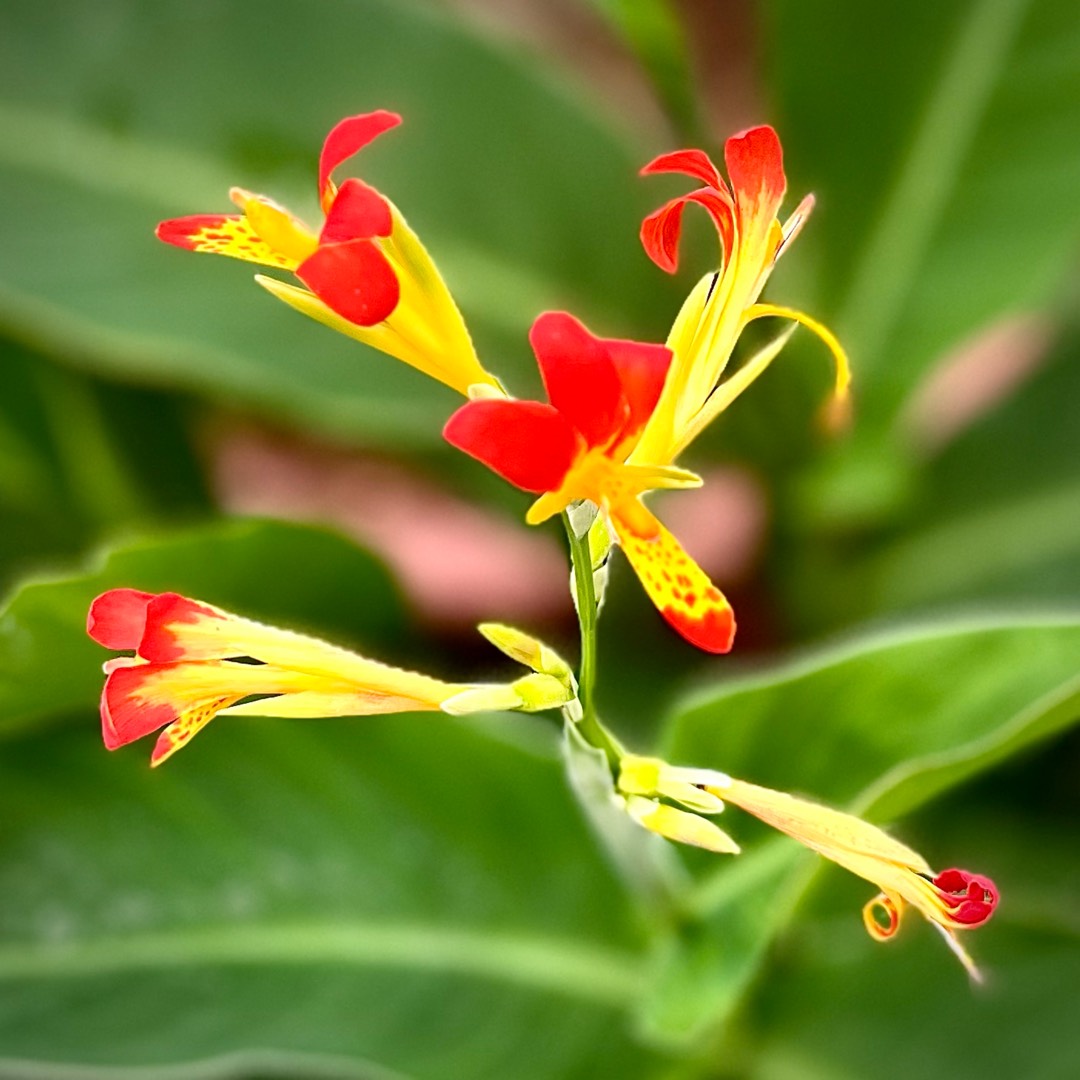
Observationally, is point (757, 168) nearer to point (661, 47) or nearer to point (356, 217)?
point (356, 217)

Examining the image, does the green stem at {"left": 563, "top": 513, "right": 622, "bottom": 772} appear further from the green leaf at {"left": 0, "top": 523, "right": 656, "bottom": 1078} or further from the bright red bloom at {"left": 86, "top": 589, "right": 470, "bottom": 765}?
the green leaf at {"left": 0, "top": 523, "right": 656, "bottom": 1078}

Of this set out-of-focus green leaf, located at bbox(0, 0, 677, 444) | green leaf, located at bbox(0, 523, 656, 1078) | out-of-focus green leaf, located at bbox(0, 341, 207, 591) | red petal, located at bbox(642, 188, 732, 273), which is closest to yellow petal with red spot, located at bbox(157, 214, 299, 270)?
red petal, located at bbox(642, 188, 732, 273)

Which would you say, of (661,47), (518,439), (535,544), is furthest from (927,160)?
(518,439)

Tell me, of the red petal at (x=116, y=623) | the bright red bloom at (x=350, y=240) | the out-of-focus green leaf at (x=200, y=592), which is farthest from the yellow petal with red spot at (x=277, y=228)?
the out-of-focus green leaf at (x=200, y=592)

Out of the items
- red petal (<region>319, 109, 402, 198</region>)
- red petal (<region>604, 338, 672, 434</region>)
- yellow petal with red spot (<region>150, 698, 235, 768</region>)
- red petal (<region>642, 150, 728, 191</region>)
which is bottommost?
yellow petal with red spot (<region>150, 698, 235, 768</region>)

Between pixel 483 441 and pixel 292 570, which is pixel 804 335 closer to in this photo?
pixel 292 570

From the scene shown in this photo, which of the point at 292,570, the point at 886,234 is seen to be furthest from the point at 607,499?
the point at 886,234
